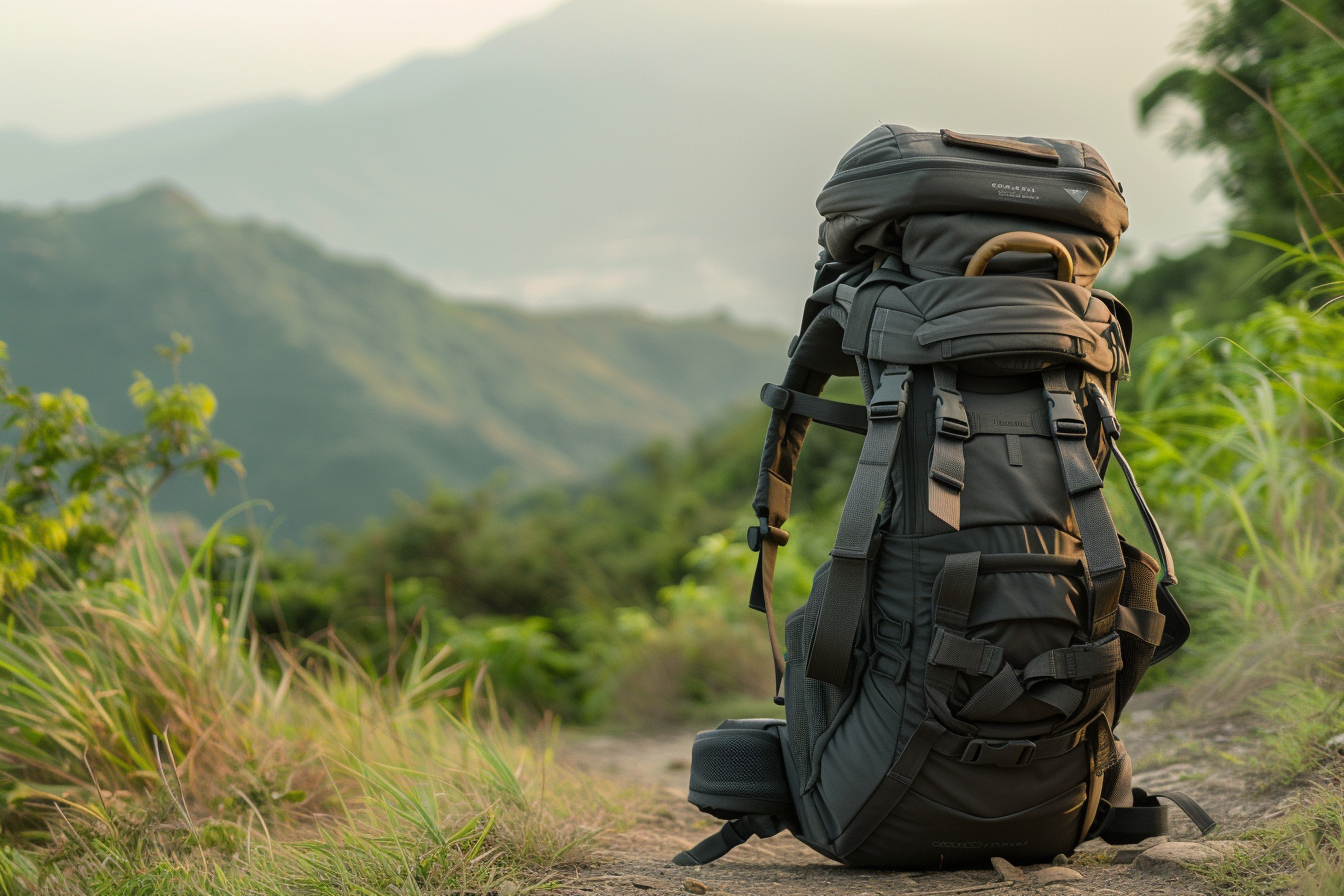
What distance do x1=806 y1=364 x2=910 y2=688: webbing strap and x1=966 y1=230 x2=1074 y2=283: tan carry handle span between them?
0.26 meters

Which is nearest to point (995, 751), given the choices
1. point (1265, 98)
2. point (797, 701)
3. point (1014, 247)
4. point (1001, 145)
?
point (797, 701)

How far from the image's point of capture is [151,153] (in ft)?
632

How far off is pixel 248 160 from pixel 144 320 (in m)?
91.1

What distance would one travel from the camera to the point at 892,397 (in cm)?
184

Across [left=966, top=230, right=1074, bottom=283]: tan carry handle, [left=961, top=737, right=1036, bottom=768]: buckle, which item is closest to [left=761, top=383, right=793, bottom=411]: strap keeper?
[left=966, top=230, right=1074, bottom=283]: tan carry handle

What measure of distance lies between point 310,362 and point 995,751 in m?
114

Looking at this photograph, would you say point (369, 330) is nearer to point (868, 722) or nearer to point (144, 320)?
point (144, 320)

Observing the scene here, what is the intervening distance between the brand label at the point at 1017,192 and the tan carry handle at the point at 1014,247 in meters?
0.07

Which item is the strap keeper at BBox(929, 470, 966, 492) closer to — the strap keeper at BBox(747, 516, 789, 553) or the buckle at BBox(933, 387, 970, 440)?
the buckle at BBox(933, 387, 970, 440)

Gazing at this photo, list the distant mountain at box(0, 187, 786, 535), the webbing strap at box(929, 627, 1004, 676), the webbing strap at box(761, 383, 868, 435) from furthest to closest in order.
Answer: the distant mountain at box(0, 187, 786, 535) < the webbing strap at box(761, 383, 868, 435) < the webbing strap at box(929, 627, 1004, 676)

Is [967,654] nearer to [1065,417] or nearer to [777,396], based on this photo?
[1065,417]

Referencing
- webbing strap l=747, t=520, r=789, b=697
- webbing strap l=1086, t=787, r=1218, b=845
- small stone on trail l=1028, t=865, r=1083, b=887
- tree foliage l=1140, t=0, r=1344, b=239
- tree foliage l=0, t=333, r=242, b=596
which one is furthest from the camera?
tree foliage l=1140, t=0, r=1344, b=239

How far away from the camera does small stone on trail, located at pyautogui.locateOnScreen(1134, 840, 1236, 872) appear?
1879 mm

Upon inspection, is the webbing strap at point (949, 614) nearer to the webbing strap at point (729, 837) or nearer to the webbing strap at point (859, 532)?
the webbing strap at point (859, 532)
